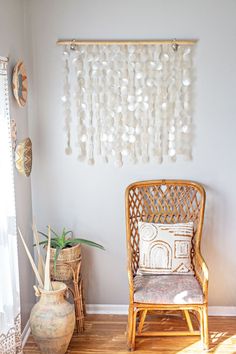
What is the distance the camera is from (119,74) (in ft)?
11.7

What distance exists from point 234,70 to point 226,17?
14.4 inches

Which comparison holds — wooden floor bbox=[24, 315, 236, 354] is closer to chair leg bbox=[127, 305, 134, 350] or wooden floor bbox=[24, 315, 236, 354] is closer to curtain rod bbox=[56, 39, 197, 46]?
chair leg bbox=[127, 305, 134, 350]

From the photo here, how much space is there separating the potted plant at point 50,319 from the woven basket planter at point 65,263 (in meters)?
0.28

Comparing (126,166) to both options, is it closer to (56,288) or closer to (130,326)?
(56,288)

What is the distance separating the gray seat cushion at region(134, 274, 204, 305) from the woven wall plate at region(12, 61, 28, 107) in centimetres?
143

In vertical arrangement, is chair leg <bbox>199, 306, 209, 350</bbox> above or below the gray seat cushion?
below

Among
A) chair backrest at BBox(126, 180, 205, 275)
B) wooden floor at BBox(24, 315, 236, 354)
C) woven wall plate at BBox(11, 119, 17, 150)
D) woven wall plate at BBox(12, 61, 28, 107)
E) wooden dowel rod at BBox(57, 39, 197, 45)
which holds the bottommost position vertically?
wooden floor at BBox(24, 315, 236, 354)

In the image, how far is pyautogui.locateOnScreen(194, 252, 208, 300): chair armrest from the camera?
3162 mm

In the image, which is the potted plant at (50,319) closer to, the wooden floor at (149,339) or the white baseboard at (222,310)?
the wooden floor at (149,339)

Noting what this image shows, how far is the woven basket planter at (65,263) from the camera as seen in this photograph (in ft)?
11.4

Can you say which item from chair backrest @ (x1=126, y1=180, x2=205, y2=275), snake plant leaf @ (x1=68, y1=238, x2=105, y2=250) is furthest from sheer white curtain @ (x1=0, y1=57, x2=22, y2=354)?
chair backrest @ (x1=126, y1=180, x2=205, y2=275)

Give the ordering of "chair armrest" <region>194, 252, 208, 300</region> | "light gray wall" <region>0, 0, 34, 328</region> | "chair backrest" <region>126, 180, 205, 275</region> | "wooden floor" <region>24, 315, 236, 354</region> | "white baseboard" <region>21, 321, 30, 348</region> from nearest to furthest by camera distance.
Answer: "light gray wall" <region>0, 0, 34, 328</region>, "chair armrest" <region>194, 252, 208, 300</region>, "wooden floor" <region>24, 315, 236, 354</region>, "white baseboard" <region>21, 321, 30, 348</region>, "chair backrest" <region>126, 180, 205, 275</region>

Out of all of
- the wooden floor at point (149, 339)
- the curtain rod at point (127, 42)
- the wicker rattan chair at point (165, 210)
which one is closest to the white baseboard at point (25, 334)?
the wooden floor at point (149, 339)

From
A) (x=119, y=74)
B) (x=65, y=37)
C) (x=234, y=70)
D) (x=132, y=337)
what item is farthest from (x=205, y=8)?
(x=132, y=337)
